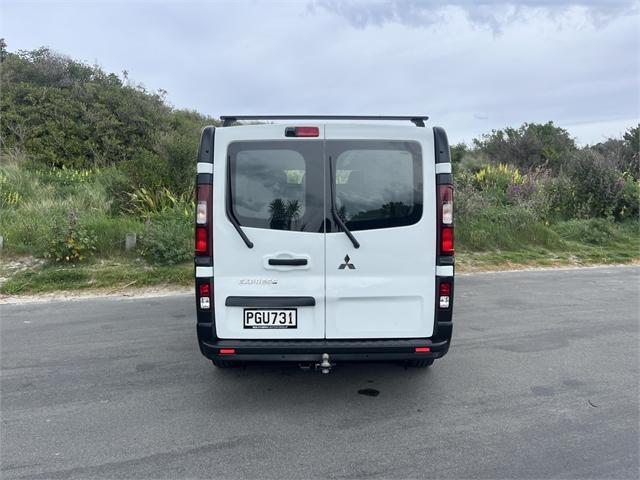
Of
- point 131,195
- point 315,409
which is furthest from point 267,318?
point 131,195

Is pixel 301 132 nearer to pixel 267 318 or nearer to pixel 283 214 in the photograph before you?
pixel 283 214

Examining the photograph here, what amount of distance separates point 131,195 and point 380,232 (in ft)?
29.1

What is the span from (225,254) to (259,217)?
360 millimetres

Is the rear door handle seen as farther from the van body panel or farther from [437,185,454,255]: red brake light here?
[437,185,454,255]: red brake light

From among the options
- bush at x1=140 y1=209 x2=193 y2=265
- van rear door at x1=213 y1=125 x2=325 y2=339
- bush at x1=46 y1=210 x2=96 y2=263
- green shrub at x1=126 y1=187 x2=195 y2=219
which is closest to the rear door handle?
van rear door at x1=213 y1=125 x2=325 y2=339

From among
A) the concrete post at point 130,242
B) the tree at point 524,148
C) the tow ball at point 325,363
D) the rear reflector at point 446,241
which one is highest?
the tree at point 524,148

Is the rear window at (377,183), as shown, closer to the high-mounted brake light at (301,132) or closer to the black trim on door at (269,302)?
the high-mounted brake light at (301,132)

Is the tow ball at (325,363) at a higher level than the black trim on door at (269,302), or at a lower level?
lower

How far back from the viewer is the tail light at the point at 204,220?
3.42m

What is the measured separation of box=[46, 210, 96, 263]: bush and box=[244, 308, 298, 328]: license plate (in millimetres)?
6074

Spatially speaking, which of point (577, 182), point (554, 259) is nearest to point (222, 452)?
point (554, 259)

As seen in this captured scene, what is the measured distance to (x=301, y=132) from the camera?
11.4ft

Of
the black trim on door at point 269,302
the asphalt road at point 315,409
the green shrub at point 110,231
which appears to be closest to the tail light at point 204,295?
the black trim on door at point 269,302

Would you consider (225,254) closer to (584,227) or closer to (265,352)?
(265,352)
